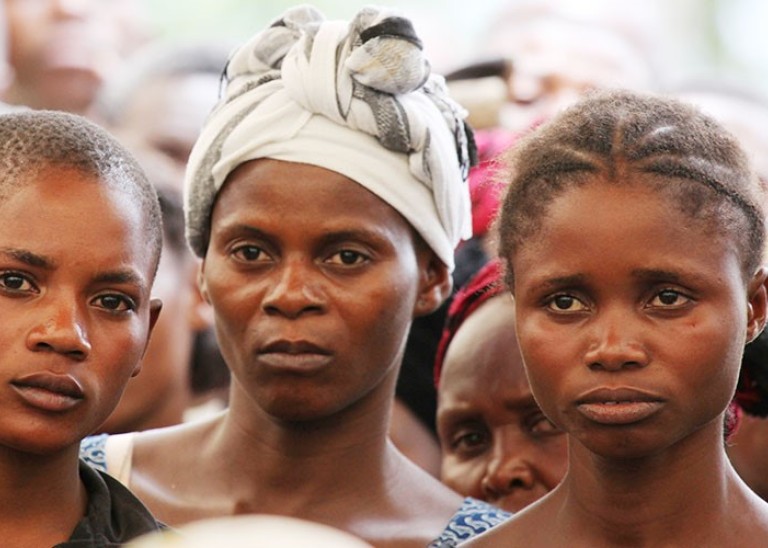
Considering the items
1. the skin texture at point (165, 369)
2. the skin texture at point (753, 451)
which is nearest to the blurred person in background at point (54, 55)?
the skin texture at point (165, 369)

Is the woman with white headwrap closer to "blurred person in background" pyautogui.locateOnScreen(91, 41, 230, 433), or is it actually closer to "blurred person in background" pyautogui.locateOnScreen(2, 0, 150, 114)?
"blurred person in background" pyautogui.locateOnScreen(91, 41, 230, 433)

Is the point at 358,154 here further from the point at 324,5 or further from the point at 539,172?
the point at 324,5

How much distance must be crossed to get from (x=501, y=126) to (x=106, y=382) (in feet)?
9.57

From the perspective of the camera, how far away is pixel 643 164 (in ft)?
11.7

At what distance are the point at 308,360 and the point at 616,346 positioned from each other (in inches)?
35.1

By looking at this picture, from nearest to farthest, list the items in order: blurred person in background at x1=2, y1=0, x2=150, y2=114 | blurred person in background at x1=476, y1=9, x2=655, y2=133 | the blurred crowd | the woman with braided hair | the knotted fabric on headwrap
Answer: the woman with braided hair
the knotted fabric on headwrap
the blurred crowd
blurred person in background at x1=476, y1=9, x2=655, y2=133
blurred person in background at x1=2, y1=0, x2=150, y2=114

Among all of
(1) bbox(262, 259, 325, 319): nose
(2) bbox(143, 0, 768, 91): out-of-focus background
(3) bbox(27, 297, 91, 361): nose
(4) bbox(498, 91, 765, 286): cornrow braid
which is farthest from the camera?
(2) bbox(143, 0, 768, 91): out-of-focus background

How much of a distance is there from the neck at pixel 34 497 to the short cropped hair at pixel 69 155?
447 mm

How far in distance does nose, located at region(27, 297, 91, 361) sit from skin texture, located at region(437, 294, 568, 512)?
1.32 meters

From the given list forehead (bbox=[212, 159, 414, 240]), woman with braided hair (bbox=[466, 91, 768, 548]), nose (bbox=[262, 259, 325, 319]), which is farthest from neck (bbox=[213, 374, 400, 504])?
woman with braided hair (bbox=[466, 91, 768, 548])

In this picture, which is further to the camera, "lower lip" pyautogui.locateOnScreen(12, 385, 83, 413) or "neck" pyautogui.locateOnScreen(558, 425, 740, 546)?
"neck" pyautogui.locateOnScreen(558, 425, 740, 546)

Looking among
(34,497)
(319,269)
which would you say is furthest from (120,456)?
(34,497)

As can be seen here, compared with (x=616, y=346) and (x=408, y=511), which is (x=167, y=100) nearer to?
(x=408, y=511)

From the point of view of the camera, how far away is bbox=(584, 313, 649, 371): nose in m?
3.39
